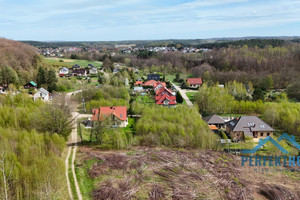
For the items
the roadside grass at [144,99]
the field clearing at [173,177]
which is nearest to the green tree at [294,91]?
the roadside grass at [144,99]

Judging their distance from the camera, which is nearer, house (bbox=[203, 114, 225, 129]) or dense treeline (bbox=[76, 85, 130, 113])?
house (bbox=[203, 114, 225, 129])

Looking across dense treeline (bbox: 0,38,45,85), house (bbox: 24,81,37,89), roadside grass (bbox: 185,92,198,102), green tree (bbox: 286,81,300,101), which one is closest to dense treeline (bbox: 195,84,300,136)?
roadside grass (bbox: 185,92,198,102)

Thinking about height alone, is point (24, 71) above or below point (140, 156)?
above

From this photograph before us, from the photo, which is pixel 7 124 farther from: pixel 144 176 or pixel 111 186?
pixel 144 176

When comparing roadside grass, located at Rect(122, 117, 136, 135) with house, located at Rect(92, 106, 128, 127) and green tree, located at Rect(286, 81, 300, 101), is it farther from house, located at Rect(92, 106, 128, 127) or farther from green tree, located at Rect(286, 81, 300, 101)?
green tree, located at Rect(286, 81, 300, 101)

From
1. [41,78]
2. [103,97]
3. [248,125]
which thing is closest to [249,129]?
[248,125]

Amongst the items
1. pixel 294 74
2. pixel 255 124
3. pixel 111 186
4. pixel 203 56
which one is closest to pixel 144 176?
pixel 111 186
